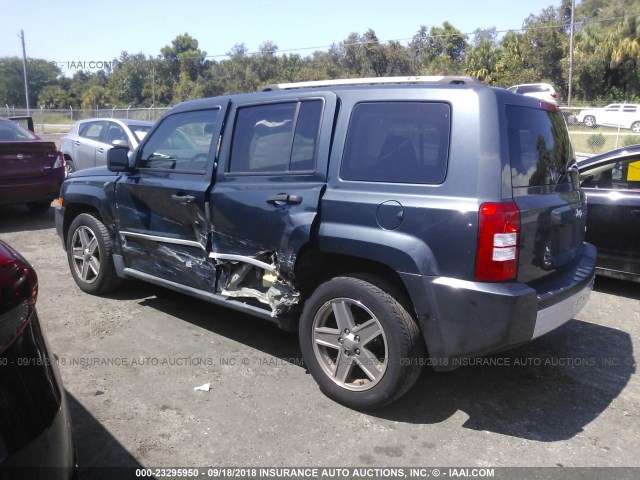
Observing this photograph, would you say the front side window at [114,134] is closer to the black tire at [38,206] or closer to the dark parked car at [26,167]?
the dark parked car at [26,167]

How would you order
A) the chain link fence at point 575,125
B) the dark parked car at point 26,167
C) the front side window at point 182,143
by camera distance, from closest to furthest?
the front side window at point 182,143
the dark parked car at point 26,167
the chain link fence at point 575,125

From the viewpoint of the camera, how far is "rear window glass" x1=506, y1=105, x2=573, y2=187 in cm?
309

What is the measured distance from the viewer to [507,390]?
3.68m

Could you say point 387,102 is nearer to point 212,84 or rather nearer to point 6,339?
point 6,339

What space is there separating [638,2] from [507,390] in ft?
155

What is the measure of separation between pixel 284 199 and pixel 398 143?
83 cm

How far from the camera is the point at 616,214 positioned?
5.48 meters

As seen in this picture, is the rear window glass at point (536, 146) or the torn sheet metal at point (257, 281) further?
the torn sheet metal at point (257, 281)

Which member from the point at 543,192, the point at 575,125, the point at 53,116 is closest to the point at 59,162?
the point at 543,192

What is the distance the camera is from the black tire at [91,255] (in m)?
5.10

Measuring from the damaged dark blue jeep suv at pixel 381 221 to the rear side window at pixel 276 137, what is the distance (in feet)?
0.04

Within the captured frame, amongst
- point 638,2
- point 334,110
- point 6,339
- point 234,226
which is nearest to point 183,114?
point 234,226

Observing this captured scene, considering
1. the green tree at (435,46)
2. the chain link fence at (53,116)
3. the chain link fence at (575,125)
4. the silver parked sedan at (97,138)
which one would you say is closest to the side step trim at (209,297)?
the silver parked sedan at (97,138)

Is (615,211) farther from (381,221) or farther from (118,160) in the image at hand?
(118,160)
